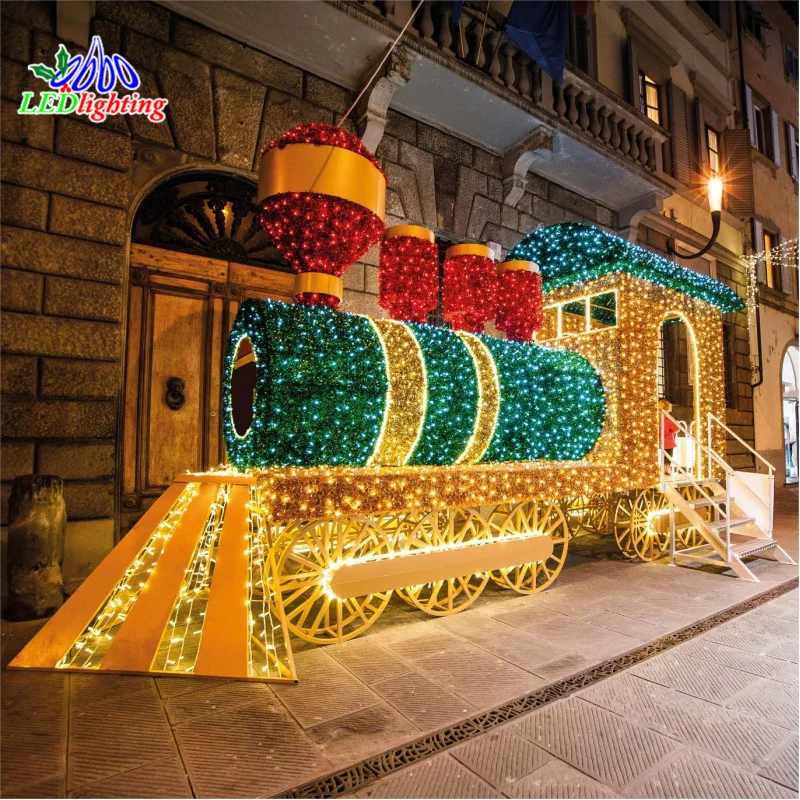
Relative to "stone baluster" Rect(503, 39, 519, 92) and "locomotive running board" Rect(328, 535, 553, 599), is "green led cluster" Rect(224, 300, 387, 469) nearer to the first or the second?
"locomotive running board" Rect(328, 535, 553, 599)

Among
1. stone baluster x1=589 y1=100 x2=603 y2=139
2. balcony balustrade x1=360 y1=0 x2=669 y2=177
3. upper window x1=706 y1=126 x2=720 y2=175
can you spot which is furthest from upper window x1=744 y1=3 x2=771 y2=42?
stone baluster x1=589 y1=100 x2=603 y2=139

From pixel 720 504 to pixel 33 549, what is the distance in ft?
24.3

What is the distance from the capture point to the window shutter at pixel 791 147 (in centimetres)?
1557

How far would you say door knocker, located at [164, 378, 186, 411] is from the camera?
5191 millimetres

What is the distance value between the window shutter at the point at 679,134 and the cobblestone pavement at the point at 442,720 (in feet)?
35.1

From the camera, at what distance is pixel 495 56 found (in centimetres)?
678

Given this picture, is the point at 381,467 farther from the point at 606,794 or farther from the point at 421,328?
the point at 606,794

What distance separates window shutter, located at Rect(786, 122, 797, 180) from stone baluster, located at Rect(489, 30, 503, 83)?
1427 centimetres

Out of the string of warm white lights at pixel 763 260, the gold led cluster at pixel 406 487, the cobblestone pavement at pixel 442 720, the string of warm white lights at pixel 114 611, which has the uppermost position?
the string of warm white lights at pixel 763 260

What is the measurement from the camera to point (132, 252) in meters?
5.05

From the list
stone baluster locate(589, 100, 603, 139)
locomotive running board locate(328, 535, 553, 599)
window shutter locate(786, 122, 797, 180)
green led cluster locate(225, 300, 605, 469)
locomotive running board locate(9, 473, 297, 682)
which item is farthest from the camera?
window shutter locate(786, 122, 797, 180)

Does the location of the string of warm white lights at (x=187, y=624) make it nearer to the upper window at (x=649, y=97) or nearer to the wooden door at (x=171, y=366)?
the wooden door at (x=171, y=366)

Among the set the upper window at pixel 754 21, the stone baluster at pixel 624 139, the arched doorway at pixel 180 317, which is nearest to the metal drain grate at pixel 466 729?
the arched doorway at pixel 180 317

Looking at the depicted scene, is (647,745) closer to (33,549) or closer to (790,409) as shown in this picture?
(33,549)
